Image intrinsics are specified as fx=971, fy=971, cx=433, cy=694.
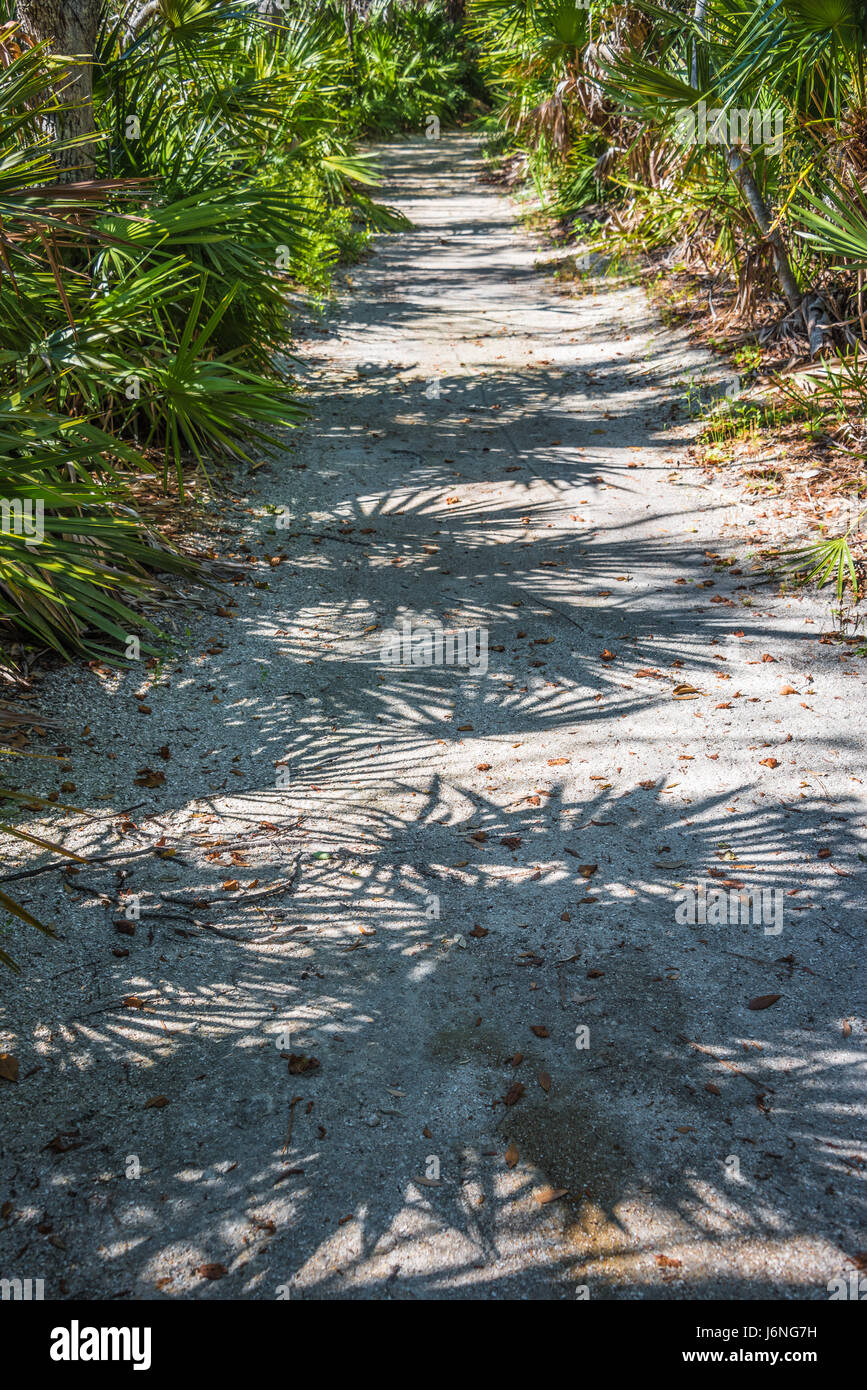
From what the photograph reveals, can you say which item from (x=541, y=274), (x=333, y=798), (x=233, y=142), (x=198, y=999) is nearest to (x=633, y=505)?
(x=333, y=798)

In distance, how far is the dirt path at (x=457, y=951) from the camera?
2061mm

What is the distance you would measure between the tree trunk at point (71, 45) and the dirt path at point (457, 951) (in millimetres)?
2186

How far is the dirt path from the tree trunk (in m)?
2.19

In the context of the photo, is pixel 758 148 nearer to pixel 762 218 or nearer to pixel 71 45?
pixel 762 218

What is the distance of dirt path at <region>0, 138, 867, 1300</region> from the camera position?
2061 millimetres

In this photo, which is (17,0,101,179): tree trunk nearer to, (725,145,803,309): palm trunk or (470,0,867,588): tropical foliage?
(470,0,867,588): tropical foliage

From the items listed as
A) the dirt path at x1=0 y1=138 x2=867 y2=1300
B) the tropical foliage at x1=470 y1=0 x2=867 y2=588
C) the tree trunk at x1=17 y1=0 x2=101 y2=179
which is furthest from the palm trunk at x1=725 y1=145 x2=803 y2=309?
the tree trunk at x1=17 y1=0 x2=101 y2=179

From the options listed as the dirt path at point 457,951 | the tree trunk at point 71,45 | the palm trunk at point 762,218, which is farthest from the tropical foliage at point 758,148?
the tree trunk at point 71,45

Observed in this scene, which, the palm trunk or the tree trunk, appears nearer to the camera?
the tree trunk

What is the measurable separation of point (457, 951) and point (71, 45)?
16.6ft

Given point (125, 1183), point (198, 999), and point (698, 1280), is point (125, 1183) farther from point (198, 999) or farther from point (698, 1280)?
point (698, 1280)

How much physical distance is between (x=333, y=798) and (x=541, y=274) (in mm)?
9316

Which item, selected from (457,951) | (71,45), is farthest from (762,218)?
(457,951)

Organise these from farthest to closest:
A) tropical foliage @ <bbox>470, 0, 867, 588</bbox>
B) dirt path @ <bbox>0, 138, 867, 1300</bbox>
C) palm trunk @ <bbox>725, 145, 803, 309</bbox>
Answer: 1. palm trunk @ <bbox>725, 145, 803, 309</bbox>
2. tropical foliage @ <bbox>470, 0, 867, 588</bbox>
3. dirt path @ <bbox>0, 138, 867, 1300</bbox>
